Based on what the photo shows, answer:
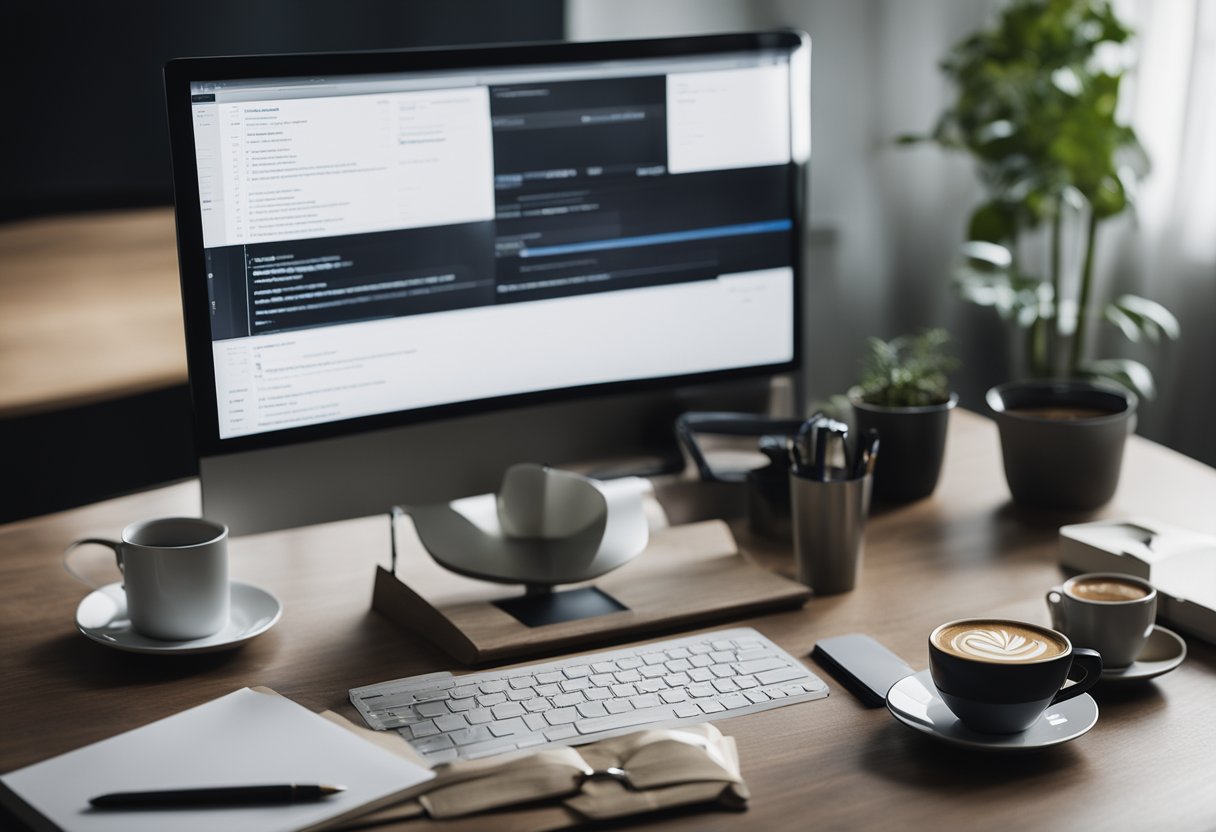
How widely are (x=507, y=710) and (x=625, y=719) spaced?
88 millimetres

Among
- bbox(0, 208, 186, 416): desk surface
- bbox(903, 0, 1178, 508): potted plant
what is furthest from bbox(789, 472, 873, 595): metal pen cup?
bbox(0, 208, 186, 416): desk surface

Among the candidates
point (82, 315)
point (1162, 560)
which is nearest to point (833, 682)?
point (1162, 560)

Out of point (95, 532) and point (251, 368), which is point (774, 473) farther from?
point (95, 532)

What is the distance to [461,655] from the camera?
40.3 inches

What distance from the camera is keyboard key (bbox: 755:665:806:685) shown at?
985mm

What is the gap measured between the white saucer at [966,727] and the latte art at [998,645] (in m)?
0.05

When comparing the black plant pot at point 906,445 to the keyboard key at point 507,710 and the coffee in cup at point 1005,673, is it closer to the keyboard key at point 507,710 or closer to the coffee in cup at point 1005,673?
the coffee in cup at point 1005,673

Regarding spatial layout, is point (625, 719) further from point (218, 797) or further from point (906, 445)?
point (906, 445)

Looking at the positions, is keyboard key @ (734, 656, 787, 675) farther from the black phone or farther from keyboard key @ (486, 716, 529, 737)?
keyboard key @ (486, 716, 529, 737)

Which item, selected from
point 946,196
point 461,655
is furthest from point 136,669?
point 946,196

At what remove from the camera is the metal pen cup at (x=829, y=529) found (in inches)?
44.7

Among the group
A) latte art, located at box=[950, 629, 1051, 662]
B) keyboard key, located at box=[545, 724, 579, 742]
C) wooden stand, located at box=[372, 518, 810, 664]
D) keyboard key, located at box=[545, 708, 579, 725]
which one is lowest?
keyboard key, located at box=[545, 724, 579, 742]

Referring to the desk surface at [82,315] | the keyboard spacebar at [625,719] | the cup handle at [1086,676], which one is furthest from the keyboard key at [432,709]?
the desk surface at [82,315]

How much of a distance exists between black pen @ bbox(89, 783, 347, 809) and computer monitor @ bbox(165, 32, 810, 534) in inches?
13.6
